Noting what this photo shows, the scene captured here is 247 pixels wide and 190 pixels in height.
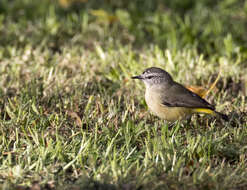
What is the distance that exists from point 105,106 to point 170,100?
77cm

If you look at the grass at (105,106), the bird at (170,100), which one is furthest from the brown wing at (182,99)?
the grass at (105,106)

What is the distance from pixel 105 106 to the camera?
16.9 ft

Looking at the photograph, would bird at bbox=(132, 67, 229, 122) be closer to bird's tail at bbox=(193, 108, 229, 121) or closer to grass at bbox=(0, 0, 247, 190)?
bird's tail at bbox=(193, 108, 229, 121)

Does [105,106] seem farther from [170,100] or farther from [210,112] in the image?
[210,112]

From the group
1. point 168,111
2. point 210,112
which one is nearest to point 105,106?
point 168,111

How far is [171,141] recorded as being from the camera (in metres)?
4.07

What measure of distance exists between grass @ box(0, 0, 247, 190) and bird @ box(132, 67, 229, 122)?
0.15m

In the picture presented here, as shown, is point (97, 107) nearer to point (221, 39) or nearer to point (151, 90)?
point (151, 90)

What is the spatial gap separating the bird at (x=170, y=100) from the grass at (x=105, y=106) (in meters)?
0.15

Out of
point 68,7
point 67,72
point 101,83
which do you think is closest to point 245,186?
point 101,83

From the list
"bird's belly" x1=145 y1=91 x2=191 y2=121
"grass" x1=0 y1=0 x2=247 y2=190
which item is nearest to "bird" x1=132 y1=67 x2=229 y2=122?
"bird's belly" x1=145 y1=91 x2=191 y2=121

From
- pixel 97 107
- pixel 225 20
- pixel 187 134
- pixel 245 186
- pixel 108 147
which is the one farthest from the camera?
pixel 225 20

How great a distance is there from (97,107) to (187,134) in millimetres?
1139

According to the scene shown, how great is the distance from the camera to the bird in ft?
15.8
